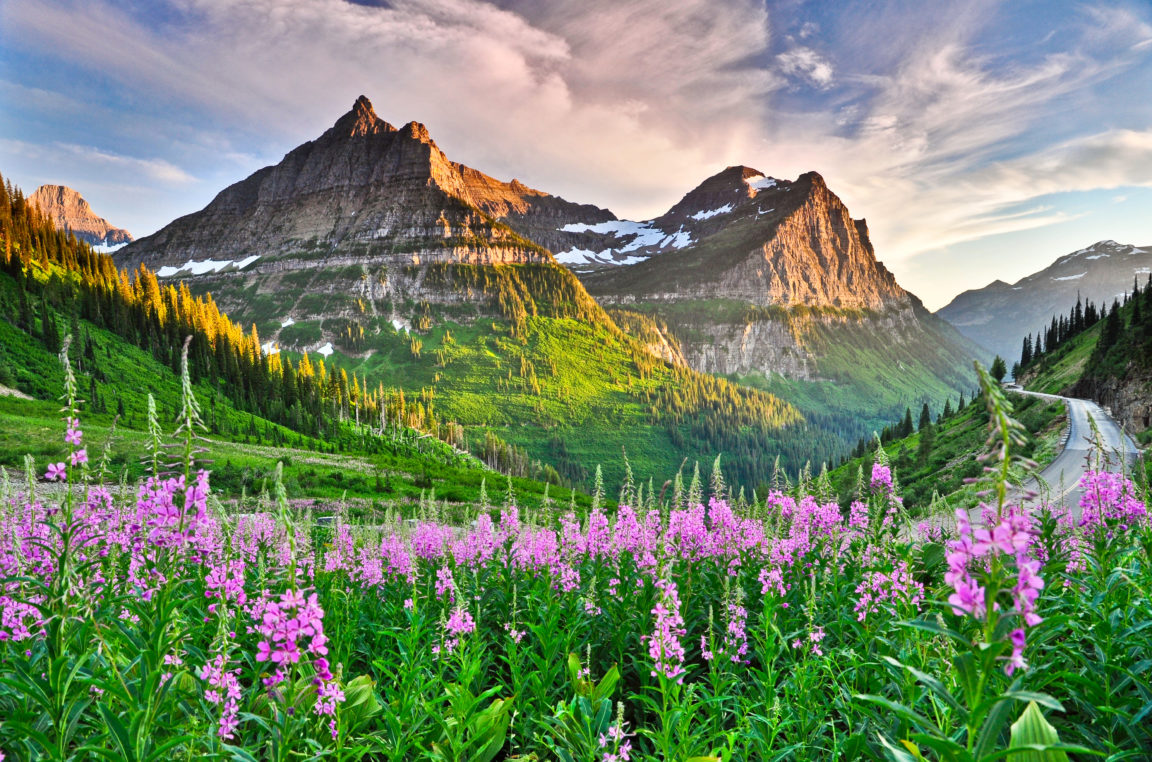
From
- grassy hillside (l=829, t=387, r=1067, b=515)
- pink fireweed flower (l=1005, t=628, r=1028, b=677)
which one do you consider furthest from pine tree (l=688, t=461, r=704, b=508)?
grassy hillside (l=829, t=387, r=1067, b=515)

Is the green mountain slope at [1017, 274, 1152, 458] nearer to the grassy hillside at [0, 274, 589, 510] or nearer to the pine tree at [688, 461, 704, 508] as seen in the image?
the pine tree at [688, 461, 704, 508]

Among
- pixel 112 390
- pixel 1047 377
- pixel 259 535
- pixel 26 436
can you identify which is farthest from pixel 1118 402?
pixel 112 390

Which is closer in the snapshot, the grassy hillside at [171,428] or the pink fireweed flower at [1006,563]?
the pink fireweed flower at [1006,563]

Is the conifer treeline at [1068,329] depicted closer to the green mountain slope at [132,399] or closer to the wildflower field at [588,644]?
the green mountain slope at [132,399]

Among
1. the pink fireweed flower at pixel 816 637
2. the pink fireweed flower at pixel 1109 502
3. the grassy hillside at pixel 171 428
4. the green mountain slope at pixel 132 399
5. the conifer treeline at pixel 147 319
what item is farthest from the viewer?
the conifer treeline at pixel 147 319

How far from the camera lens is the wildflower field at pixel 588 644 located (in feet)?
10.3

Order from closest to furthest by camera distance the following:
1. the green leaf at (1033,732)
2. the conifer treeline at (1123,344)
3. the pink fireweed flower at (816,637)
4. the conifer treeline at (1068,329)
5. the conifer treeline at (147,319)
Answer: the green leaf at (1033,732) → the pink fireweed flower at (816,637) → the conifer treeline at (1123,344) → the conifer treeline at (147,319) → the conifer treeline at (1068,329)

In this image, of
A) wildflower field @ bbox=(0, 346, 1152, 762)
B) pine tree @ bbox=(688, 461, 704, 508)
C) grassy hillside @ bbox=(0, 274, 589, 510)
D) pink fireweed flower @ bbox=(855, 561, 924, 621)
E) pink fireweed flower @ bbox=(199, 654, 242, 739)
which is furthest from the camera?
grassy hillside @ bbox=(0, 274, 589, 510)

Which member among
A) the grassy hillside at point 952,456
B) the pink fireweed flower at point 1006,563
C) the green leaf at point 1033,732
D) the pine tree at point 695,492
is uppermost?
the pink fireweed flower at point 1006,563

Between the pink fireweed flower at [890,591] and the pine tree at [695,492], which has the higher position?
the pine tree at [695,492]

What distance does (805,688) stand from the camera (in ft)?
18.3

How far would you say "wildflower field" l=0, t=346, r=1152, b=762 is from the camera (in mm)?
3125

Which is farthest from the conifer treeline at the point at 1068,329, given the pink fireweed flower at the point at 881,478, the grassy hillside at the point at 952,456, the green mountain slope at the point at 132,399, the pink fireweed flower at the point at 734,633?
the pink fireweed flower at the point at 734,633

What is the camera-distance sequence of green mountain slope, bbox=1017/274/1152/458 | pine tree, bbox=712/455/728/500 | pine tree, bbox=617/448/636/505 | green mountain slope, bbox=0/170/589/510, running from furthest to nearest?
1. green mountain slope, bbox=1017/274/1152/458
2. green mountain slope, bbox=0/170/589/510
3. pine tree, bbox=712/455/728/500
4. pine tree, bbox=617/448/636/505
